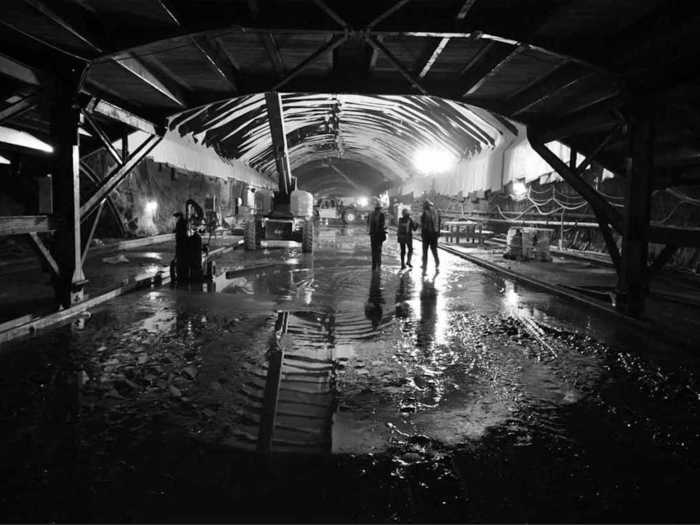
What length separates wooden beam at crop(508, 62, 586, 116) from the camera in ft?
24.1

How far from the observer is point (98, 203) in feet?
25.7

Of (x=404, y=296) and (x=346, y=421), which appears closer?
(x=346, y=421)

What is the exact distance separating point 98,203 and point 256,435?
613cm

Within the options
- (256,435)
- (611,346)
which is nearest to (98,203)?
(256,435)

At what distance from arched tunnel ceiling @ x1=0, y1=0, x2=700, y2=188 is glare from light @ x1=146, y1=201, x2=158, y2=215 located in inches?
410

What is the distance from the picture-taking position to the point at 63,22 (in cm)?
574

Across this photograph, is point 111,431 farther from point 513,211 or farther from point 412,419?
point 513,211

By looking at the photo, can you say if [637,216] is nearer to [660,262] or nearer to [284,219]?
[660,262]

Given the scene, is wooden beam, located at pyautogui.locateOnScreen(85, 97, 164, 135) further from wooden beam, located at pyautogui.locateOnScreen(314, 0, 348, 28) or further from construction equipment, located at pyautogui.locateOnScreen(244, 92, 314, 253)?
construction equipment, located at pyautogui.locateOnScreen(244, 92, 314, 253)

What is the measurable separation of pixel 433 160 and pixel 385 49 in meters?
19.8

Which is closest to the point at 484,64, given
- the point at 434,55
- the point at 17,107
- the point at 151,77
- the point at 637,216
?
the point at 434,55

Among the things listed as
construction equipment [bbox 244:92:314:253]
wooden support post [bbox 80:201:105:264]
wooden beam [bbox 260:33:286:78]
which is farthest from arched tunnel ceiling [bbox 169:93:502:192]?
wooden support post [bbox 80:201:105:264]

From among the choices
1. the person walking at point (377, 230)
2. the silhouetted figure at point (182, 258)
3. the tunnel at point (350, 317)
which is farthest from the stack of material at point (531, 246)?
the silhouetted figure at point (182, 258)

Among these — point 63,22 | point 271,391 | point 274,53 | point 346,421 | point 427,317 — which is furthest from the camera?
point 274,53
